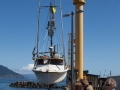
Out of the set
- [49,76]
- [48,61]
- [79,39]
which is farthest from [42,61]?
[79,39]

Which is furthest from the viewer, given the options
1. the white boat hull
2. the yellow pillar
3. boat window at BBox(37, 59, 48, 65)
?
boat window at BBox(37, 59, 48, 65)

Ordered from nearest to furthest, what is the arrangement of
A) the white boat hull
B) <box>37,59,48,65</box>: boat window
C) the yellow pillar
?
the yellow pillar, the white boat hull, <box>37,59,48,65</box>: boat window

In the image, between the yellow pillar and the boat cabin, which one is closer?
the yellow pillar

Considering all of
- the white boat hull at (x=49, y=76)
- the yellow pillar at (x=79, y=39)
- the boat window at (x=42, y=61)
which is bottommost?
the white boat hull at (x=49, y=76)

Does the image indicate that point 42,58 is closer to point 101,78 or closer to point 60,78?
point 60,78

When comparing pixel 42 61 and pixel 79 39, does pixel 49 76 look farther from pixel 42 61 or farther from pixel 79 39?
pixel 79 39

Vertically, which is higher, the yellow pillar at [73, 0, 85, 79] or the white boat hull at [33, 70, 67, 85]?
the yellow pillar at [73, 0, 85, 79]

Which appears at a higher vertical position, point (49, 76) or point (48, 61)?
point (48, 61)

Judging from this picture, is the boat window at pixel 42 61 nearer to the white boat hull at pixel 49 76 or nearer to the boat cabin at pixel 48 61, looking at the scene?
the boat cabin at pixel 48 61

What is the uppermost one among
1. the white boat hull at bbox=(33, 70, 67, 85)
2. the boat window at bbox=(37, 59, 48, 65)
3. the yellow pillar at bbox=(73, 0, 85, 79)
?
the yellow pillar at bbox=(73, 0, 85, 79)

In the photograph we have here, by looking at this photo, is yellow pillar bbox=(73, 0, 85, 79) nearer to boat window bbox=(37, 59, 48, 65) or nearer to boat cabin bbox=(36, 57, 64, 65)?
boat cabin bbox=(36, 57, 64, 65)

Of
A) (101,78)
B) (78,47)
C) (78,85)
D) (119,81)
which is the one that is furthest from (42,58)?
(78,85)

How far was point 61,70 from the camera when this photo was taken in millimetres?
27547

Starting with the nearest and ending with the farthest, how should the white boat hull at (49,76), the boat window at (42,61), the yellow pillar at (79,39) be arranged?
the yellow pillar at (79,39) < the white boat hull at (49,76) < the boat window at (42,61)
